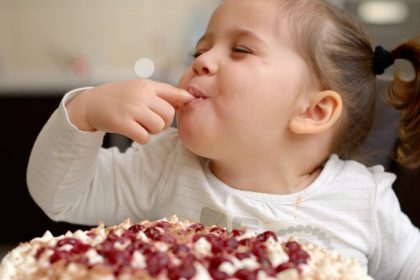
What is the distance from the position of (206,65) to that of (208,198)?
0.24 metres

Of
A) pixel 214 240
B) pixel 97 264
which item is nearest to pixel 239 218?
pixel 214 240

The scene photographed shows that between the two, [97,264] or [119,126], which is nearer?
[97,264]

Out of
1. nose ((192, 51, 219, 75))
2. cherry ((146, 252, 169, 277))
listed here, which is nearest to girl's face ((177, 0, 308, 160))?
nose ((192, 51, 219, 75))

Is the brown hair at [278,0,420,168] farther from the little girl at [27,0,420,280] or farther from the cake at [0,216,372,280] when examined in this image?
the cake at [0,216,372,280]

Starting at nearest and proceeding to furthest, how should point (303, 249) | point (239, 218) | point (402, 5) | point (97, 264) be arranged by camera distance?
point (97, 264)
point (303, 249)
point (239, 218)
point (402, 5)

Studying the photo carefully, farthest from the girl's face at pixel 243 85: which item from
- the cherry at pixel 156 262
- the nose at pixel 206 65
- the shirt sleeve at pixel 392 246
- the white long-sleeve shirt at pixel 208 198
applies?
the cherry at pixel 156 262

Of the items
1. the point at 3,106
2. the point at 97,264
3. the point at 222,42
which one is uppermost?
the point at 222,42

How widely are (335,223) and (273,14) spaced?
39 cm

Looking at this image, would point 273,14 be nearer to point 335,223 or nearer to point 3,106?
point 335,223

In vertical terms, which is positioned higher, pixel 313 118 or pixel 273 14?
pixel 273 14

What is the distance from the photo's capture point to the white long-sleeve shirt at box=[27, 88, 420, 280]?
112 cm

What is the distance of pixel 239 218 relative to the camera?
112 cm

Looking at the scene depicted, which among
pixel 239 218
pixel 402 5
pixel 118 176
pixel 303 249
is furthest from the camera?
pixel 402 5

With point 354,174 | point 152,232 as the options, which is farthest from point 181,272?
point 354,174
